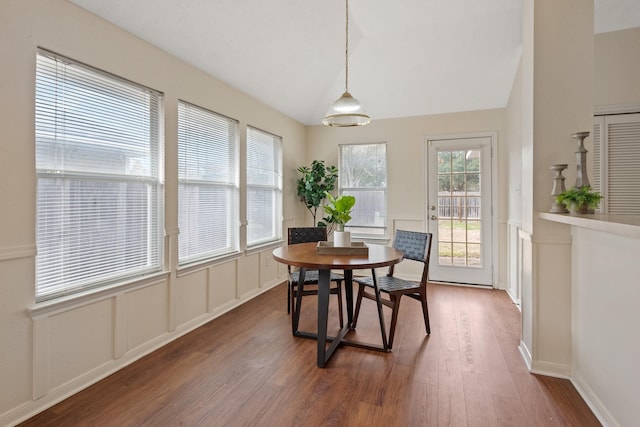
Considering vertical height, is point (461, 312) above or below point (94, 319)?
below

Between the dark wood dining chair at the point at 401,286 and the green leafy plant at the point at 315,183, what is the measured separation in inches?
71.3

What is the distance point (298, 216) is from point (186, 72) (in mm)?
2769

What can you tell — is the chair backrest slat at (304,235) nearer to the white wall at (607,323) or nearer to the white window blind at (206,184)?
the white window blind at (206,184)

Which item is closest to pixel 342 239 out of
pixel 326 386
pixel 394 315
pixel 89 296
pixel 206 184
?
pixel 394 315

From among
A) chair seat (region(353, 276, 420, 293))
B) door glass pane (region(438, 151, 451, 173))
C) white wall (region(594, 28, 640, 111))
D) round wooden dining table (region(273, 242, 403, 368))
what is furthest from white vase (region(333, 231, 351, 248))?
white wall (region(594, 28, 640, 111))

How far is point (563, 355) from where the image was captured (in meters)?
2.26

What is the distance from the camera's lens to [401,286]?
2785 mm

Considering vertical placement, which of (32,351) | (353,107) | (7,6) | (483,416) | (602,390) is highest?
(7,6)

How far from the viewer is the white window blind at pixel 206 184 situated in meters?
3.01

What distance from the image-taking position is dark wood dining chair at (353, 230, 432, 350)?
261 centimetres

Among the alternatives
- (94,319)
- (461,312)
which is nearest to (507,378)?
(461,312)

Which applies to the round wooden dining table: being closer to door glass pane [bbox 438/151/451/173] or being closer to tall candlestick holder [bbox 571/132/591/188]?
tall candlestick holder [bbox 571/132/591/188]

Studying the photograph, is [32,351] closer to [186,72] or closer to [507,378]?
[186,72]

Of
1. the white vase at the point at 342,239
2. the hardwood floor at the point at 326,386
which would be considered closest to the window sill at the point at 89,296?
the hardwood floor at the point at 326,386
